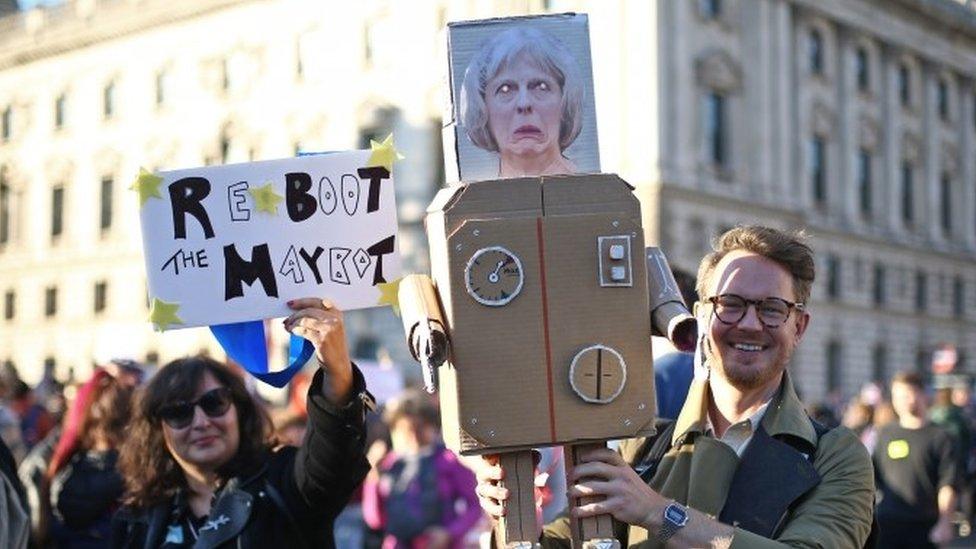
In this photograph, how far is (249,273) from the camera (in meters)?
4.12

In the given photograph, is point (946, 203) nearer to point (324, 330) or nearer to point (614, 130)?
point (614, 130)

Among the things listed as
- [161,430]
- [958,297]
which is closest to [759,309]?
[161,430]

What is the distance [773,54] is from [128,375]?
35.4 metres

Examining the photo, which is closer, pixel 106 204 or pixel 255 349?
pixel 255 349

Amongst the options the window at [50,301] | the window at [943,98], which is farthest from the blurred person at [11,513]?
the window at [50,301]

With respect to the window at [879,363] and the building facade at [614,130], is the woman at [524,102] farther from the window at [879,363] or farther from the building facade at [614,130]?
the window at [879,363]

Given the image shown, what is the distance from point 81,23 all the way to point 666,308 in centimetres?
4978

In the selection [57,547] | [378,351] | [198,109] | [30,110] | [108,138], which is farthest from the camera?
[30,110]

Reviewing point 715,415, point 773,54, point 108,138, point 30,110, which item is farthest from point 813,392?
point 715,415

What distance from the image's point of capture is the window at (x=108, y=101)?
4994 cm

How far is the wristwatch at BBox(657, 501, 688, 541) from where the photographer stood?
126 inches

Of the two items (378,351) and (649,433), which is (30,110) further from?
(649,433)

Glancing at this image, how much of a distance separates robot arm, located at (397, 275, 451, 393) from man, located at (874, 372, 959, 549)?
21.1 feet

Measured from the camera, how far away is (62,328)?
5112 cm
